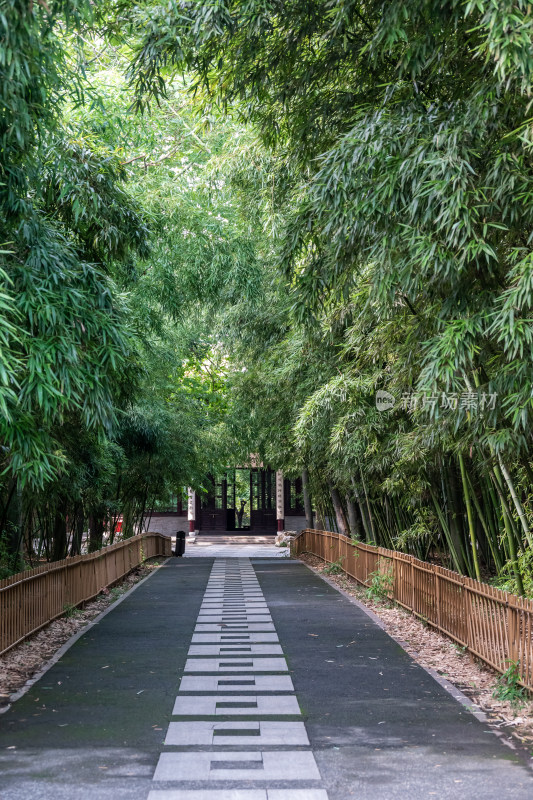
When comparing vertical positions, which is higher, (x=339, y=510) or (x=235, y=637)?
(x=339, y=510)

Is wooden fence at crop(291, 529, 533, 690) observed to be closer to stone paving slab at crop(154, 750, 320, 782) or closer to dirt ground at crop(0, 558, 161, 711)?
stone paving slab at crop(154, 750, 320, 782)

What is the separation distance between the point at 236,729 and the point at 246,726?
4.0 inches

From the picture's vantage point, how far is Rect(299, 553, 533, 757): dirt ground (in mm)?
5906

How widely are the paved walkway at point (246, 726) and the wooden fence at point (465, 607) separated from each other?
0.61 m

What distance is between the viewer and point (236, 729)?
5.78 metres

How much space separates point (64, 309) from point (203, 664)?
3.79m

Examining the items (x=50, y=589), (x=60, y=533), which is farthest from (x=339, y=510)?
(x=50, y=589)

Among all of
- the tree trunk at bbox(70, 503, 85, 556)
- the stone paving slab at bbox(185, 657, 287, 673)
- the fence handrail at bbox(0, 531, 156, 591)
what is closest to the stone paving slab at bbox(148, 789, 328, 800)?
the stone paving slab at bbox(185, 657, 287, 673)

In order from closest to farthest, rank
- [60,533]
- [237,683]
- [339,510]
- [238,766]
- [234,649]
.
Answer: [238,766]
[237,683]
[234,649]
[60,533]
[339,510]

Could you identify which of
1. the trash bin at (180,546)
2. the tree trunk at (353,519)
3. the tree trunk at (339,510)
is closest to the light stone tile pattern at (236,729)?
the tree trunk at (353,519)

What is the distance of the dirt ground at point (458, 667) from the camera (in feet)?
19.4

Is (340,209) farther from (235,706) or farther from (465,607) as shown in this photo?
(465,607)

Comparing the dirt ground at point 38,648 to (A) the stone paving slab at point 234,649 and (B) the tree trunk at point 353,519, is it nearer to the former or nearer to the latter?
(A) the stone paving slab at point 234,649

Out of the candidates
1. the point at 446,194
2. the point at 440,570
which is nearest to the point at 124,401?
the point at 440,570
